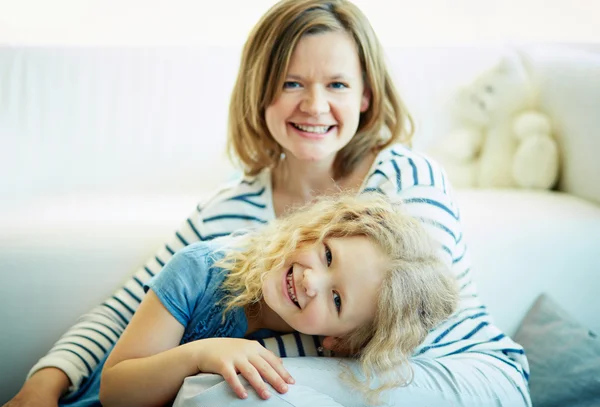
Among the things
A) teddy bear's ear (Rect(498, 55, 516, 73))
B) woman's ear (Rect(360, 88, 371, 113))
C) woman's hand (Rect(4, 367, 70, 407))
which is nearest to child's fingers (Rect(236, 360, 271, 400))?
woman's hand (Rect(4, 367, 70, 407))

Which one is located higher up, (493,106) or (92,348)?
(493,106)

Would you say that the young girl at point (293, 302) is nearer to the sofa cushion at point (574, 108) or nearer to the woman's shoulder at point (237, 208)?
the woman's shoulder at point (237, 208)

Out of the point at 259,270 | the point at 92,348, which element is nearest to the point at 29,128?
the point at 92,348

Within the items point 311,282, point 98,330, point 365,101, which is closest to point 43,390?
point 98,330

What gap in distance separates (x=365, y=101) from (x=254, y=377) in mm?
723

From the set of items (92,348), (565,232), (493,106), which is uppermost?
(493,106)

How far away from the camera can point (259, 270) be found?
1.12m

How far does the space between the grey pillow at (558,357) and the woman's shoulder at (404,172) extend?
436 mm

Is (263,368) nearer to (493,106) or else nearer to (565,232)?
(565,232)

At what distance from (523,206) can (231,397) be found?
1101 millimetres

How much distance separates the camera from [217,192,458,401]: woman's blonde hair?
104 centimetres

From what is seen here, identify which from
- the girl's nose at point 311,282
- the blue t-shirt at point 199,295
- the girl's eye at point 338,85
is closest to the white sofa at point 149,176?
the blue t-shirt at point 199,295

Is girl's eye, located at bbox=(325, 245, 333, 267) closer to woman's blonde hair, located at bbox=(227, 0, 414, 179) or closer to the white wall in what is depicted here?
woman's blonde hair, located at bbox=(227, 0, 414, 179)

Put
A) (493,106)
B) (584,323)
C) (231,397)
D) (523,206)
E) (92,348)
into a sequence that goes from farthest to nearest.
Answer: (493,106)
(523,206)
(584,323)
(92,348)
(231,397)
